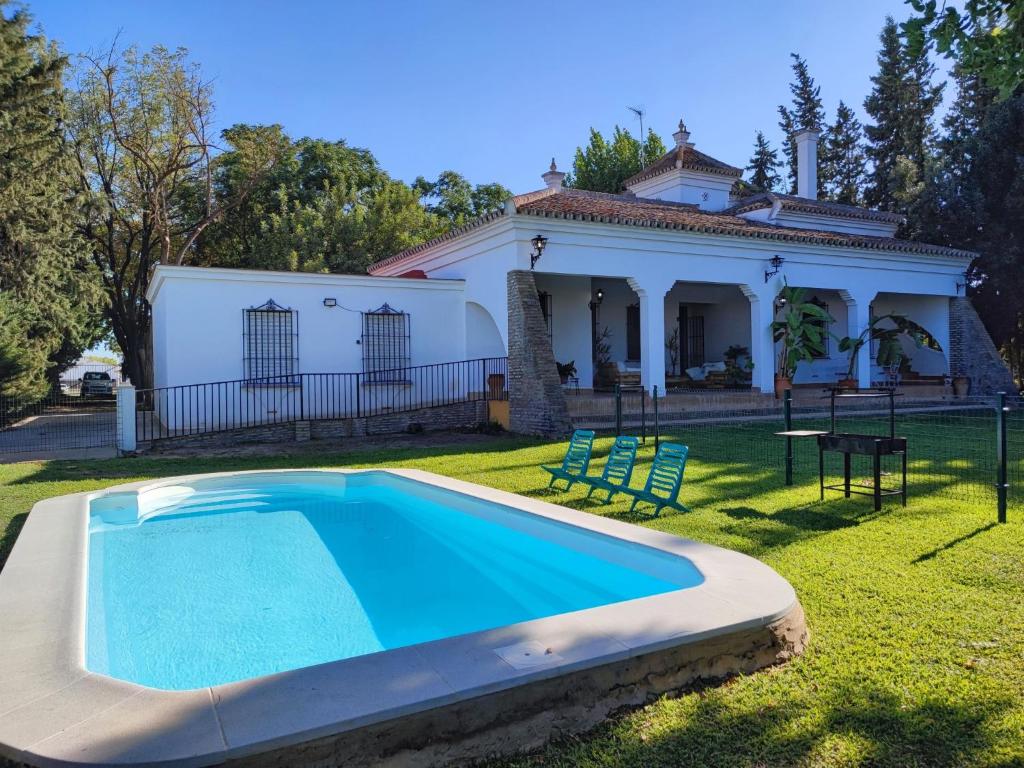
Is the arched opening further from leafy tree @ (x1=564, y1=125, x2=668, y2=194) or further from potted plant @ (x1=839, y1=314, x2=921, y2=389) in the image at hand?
leafy tree @ (x1=564, y1=125, x2=668, y2=194)

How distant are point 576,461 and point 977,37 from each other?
242 inches

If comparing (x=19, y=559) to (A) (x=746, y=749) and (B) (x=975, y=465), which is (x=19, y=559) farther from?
(B) (x=975, y=465)

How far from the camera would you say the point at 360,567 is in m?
7.39

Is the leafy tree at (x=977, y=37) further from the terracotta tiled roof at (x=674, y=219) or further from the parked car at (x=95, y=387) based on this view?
the parked car at (x=95, y=387)

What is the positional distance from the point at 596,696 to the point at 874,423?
14.3 meters

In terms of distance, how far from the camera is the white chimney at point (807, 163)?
27.7 m

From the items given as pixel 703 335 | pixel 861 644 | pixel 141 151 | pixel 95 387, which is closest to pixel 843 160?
pixel 703 335

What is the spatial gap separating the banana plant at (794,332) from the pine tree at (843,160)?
23.4 m

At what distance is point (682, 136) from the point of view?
82.9 ft

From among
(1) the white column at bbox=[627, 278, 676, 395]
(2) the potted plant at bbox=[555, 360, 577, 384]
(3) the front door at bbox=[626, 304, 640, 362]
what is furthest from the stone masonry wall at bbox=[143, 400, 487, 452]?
(3) the front door at bbox=[626, 304, 640, 362]

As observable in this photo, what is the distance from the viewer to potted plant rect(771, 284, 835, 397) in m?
19.7

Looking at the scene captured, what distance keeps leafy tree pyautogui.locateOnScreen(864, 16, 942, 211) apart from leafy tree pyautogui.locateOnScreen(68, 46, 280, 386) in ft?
99.0

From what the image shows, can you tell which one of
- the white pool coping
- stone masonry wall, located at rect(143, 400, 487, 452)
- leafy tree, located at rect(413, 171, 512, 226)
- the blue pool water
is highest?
leafy tree, located at rect(413, 171, 512, 226)

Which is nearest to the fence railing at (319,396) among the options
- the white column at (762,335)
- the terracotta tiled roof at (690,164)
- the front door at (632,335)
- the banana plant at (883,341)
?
the front door at (632,335)
